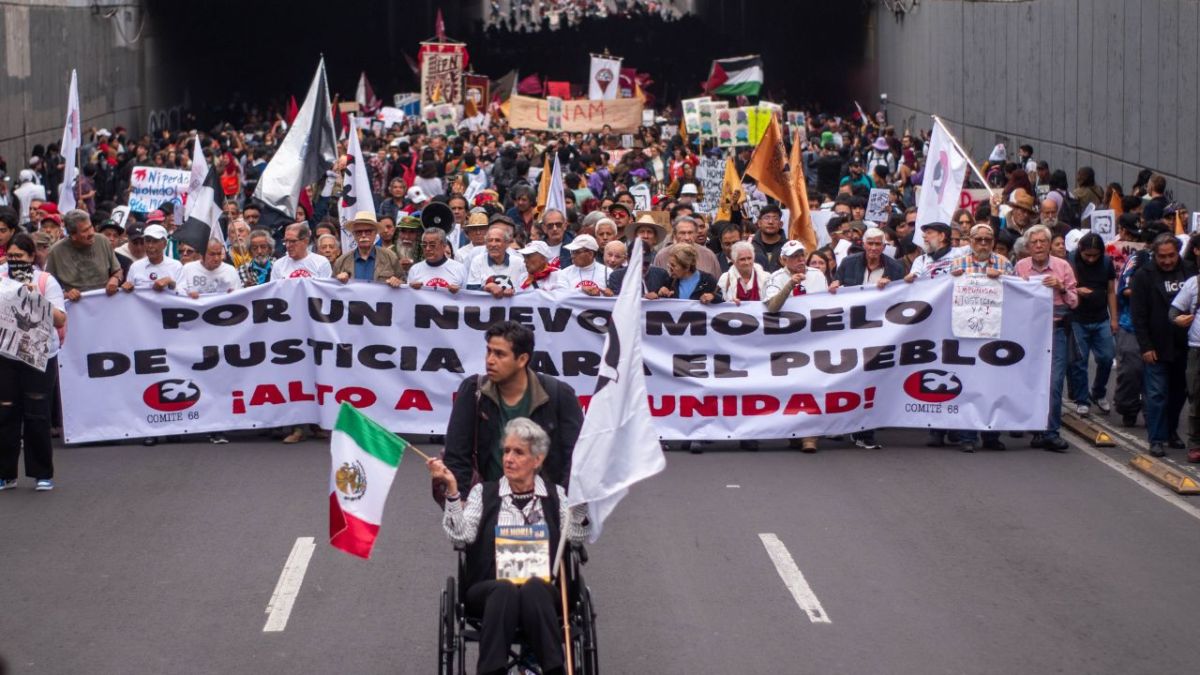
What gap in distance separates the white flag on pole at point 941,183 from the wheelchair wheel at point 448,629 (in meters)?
10.2

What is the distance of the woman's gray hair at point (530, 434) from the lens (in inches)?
282

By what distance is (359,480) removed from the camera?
715 cm

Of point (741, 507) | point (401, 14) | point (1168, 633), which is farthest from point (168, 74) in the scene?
point (1168, 633)

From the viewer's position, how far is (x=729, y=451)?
13.5 metres

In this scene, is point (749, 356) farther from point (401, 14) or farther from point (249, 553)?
point (401, 14)

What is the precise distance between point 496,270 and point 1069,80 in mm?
17647

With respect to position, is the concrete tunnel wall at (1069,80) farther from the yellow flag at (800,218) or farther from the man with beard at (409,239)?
the man with beard at (409,239)

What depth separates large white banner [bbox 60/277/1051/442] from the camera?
13398 mm

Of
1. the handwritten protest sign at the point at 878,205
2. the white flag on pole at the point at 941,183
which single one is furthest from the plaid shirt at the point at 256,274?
the handwritten protest sign at the point at 878,205

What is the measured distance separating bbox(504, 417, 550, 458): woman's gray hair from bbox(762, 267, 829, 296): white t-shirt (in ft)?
20.8

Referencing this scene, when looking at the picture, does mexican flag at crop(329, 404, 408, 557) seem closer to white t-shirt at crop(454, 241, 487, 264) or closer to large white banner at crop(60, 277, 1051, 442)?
large white banner at crop(60, 277, 1051, 442)

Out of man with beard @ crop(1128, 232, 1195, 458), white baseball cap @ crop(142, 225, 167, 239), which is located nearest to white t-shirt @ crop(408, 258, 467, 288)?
white baseball cap @ crop(142, 225, 167, 239)

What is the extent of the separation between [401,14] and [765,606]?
201ft

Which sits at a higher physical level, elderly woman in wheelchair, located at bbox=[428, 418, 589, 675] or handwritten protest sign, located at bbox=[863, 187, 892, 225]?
handwritten protest sign, located at bbox=[863, 187, 892, 225]
